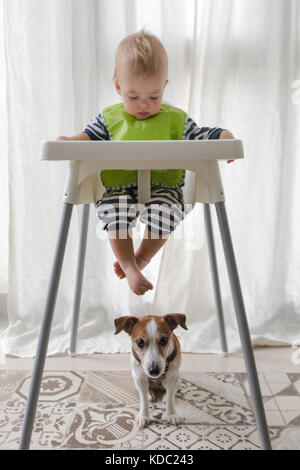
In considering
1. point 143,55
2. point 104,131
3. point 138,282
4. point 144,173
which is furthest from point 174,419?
point 143,55

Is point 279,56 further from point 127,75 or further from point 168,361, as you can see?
point 168,361

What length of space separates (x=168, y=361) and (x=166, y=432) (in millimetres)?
147

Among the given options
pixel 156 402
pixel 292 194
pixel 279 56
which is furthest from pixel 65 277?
pixel 279 56

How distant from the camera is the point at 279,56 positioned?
1.35 m

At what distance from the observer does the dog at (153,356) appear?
0.97 m

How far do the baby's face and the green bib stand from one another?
0.03m

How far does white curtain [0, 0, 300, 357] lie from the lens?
1.32m

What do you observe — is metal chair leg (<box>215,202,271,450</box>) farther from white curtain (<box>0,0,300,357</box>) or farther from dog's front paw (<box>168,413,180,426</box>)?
white curtain (<box>0,0,300,357</box>)

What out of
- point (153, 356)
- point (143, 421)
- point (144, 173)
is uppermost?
point (144, 173)

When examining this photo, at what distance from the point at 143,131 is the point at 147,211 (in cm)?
19

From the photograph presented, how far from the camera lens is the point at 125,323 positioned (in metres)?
1.04

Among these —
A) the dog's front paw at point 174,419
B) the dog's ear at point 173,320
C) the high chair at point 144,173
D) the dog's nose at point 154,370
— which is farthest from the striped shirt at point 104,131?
the dog's front paw at point 174,419

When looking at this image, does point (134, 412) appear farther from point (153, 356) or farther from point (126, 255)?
point (126, 255)
